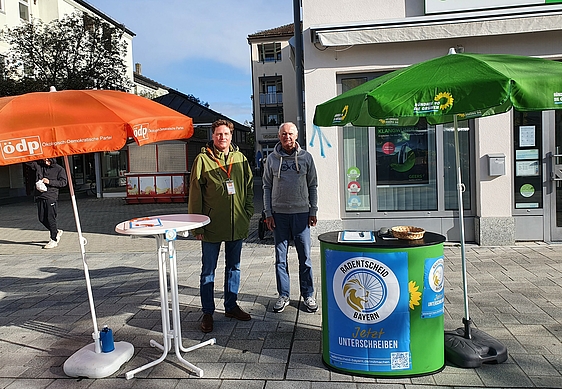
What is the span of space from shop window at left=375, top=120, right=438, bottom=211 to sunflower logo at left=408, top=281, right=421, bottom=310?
4.90 meters

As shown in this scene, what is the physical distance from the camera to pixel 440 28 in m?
7.56

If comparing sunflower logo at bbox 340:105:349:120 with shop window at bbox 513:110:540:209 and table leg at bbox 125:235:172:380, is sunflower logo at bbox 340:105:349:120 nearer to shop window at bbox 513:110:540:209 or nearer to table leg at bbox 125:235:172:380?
table leg at bbox 125:235:172:380

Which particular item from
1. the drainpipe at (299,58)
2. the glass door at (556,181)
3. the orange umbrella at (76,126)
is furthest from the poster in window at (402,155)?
the orange umbrella at (76,126)

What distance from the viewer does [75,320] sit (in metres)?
5.28

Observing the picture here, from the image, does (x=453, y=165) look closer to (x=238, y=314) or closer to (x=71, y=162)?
(x=238, y=314)

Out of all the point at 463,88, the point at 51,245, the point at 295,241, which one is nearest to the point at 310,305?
the point at 295,241

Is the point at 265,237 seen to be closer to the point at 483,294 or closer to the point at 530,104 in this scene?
the point at 483,294

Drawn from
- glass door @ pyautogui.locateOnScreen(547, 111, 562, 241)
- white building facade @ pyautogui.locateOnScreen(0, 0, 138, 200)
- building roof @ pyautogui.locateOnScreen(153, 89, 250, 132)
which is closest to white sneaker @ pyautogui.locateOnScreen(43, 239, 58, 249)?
glass door @ pyautogui.locateOnScreen(547, 111, 562, 241)

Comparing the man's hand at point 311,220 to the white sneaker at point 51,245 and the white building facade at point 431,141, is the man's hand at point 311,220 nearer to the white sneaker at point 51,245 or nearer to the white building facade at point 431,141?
the white building facade at point 431,141

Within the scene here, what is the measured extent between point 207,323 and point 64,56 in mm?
21281

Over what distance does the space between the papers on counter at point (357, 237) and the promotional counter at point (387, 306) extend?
8 centimetres

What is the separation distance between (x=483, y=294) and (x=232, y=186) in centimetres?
307

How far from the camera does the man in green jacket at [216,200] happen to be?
4.69 metres

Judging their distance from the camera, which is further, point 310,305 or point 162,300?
point 310,305
